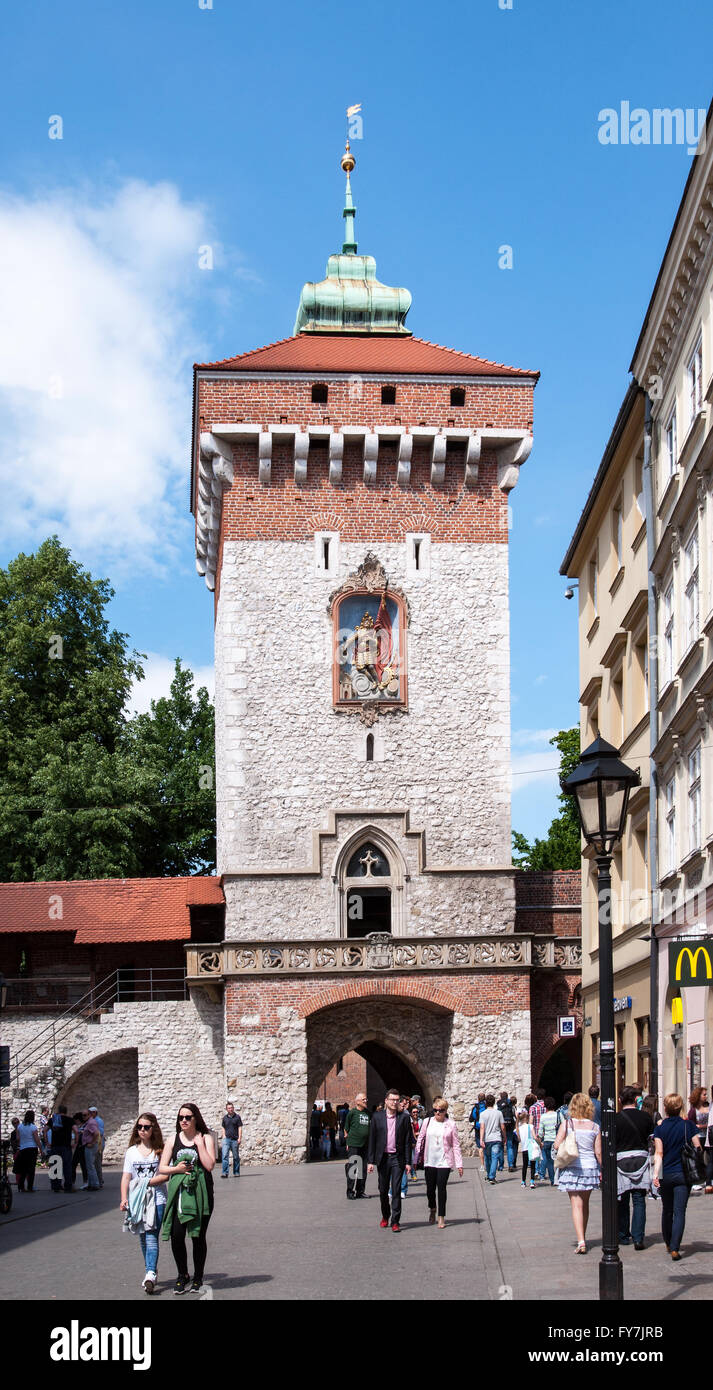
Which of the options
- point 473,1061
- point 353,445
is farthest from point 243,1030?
point 353,445

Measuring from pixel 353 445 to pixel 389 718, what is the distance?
563cm

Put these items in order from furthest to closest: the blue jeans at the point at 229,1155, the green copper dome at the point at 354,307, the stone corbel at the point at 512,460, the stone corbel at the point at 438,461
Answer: the green copper dome at the point at 354,307 → the stone corbel at the point at 512,460 → the stone corbel at the point at 438,461 → the blue jeans at the point at 229,1155

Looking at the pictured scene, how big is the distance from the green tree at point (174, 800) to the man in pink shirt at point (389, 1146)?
26.5 meters

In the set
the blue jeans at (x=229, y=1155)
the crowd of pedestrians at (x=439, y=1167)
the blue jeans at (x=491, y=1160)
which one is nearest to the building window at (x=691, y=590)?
the crowd of pedestrians at (x=439, y=1167)

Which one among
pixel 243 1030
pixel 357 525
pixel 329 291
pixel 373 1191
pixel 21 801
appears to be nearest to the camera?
pixel 373 1191

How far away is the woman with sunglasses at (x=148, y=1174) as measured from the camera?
12.4 metres

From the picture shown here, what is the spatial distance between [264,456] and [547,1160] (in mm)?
16547

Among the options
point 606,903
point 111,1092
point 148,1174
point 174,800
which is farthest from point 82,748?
point 606,903

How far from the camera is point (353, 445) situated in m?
35.9

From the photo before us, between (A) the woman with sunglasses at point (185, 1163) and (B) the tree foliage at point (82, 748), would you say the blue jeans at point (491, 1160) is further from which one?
(B) the tree foliage at point (82, 748)

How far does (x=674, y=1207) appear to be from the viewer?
44.2ft

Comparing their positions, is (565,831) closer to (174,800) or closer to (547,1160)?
(174,800)

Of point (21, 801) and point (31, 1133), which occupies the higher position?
point (21, 801)
